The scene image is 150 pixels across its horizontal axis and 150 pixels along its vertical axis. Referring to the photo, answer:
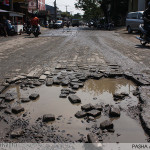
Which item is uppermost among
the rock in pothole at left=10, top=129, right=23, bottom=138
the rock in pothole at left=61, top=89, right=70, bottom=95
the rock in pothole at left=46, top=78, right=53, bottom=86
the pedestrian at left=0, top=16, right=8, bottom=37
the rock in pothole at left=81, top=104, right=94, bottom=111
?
the pedestrian at left=0, top=16, right=8, bottom=37

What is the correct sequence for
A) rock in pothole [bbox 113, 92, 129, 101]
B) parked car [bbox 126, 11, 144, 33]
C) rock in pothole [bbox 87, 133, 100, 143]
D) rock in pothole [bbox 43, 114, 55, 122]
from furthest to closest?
parked car [bbox 126, 11, 144, 33], rock in pothole [bbox 113, 92, 129, 101], rock in pothole [bbox 43, 114, 55, 122], rock in pothole [bbox 87, 133, 100, 143]

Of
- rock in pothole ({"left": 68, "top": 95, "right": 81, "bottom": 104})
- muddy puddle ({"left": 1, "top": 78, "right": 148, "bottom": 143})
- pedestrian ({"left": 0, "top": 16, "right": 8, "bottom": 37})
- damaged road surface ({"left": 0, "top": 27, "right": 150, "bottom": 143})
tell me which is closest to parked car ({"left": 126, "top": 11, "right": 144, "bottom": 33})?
pedestrian ({"left": 0, "top": 16, "right": 8, "bottom": 37})

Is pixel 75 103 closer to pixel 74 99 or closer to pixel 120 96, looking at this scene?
pixel 74 99

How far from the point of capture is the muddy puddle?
2455mm

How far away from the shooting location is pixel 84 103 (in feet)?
11.1

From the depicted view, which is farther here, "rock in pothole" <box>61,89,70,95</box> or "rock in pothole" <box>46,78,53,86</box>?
"rock in pothole" <box>46,78,53,86</box>

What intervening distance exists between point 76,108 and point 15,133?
1084 mm

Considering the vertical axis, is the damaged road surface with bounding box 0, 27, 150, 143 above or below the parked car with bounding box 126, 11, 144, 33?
below

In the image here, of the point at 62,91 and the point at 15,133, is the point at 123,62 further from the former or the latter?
the point at 15,133

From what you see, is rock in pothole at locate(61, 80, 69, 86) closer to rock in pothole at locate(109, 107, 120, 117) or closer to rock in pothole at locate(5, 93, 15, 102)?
rock in pothole at locate(5, 93, 15, 102)

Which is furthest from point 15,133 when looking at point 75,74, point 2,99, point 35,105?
point 75,74

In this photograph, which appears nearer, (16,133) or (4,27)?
(16,133)

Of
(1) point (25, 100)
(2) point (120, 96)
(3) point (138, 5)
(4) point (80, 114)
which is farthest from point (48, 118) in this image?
(3) point (138, 5)

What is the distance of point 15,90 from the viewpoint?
403 centimetres
